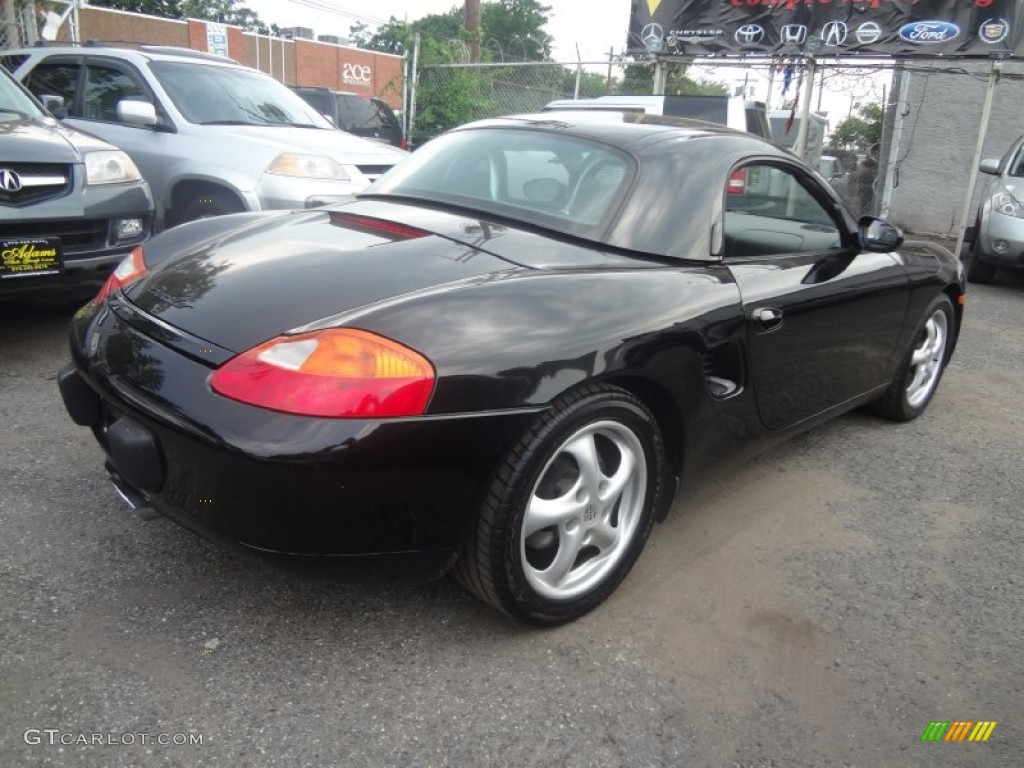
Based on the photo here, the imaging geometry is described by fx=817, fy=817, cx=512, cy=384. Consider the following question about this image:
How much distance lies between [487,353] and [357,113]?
12.2m

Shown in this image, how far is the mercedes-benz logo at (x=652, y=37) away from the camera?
10852 millimetres

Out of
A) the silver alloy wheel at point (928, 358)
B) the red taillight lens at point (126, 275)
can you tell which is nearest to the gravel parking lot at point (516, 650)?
the red taillight lens at point (126, 275)

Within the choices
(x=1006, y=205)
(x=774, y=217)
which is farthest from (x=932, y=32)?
(x=774, y=217)

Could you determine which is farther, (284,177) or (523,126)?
(284,177)

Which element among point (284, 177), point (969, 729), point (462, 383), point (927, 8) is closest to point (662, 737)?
point (969, 729)

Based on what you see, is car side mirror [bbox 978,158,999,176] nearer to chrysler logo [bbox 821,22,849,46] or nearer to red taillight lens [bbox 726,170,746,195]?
chrysler logo [bbox 821,22,849,46]

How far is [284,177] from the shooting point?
5.42 metres

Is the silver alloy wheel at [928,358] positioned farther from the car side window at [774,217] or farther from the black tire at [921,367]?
the car side window at [774,217]

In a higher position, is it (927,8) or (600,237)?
(927,8)

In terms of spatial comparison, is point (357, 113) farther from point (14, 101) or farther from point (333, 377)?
point (333, 377)

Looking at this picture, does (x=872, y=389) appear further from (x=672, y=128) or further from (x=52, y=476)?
(x=52, y=476)

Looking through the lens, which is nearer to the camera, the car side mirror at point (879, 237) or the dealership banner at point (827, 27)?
the car side mirror at point (879, 237)

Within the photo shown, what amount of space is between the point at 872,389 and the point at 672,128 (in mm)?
1587

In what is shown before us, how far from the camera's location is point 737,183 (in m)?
2.91
